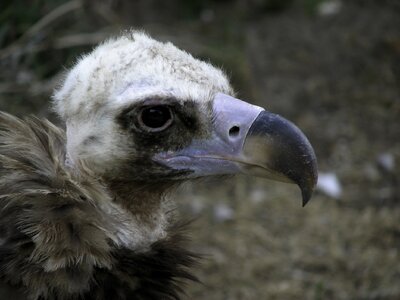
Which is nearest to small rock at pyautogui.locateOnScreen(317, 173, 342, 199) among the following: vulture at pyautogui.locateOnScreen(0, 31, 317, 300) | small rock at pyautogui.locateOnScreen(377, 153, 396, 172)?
small rock at pyautogui.locateOnScreen(377, 153, 396, 172)

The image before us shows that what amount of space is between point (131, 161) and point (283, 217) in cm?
291

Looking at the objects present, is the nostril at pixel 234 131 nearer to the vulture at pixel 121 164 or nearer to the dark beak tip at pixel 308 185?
the vulture at pixel 121 164

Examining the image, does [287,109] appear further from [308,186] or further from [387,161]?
A: [308,186]

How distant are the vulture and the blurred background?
87 centimetres

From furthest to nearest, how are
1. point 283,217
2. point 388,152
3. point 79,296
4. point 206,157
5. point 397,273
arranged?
point 388,152
point 283,217
point 397,273
point 206,157
point 79,296

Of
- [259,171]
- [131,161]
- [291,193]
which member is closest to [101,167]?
[131,161]

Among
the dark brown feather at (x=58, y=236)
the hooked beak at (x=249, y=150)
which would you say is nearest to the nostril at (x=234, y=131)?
the hooked beak at (x=249, y=150)

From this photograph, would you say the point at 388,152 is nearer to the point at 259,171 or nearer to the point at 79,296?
the point at 259,171

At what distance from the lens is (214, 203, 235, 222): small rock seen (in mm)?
4992

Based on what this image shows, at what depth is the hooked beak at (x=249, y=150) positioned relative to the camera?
2.16 meters

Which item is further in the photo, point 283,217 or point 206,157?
point 283,217

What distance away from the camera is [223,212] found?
16.5 feet

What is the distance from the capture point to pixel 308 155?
2.19 metres

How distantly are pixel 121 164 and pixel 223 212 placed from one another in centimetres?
282
